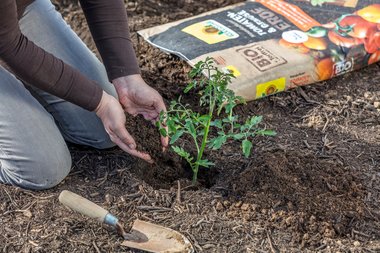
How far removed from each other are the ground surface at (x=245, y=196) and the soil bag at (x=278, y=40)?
24 centimetres

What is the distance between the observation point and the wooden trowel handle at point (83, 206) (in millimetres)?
2412

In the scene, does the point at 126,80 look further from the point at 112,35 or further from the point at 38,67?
the point at 38,67

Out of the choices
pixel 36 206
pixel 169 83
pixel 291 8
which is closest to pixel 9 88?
pixel 36 206

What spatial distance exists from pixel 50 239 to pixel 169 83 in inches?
44.5

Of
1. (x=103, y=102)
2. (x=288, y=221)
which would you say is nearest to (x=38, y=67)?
(x=103, y=102)

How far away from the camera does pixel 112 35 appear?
9.12 ft

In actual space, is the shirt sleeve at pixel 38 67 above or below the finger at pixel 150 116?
above

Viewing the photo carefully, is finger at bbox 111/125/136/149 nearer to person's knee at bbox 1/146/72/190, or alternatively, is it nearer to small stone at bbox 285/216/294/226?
person's knee at bbox 1/146/72/190

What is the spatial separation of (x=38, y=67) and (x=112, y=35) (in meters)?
0.43

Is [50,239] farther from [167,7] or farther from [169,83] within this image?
[167,7]

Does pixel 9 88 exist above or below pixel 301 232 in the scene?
above

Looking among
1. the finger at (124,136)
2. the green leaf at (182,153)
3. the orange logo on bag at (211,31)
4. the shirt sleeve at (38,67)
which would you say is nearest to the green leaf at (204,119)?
the green leaf at (182,153)

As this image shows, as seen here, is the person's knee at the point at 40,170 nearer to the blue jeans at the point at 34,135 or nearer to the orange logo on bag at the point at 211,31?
the blue jeans at the point at 34,135

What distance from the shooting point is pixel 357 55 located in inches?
135
